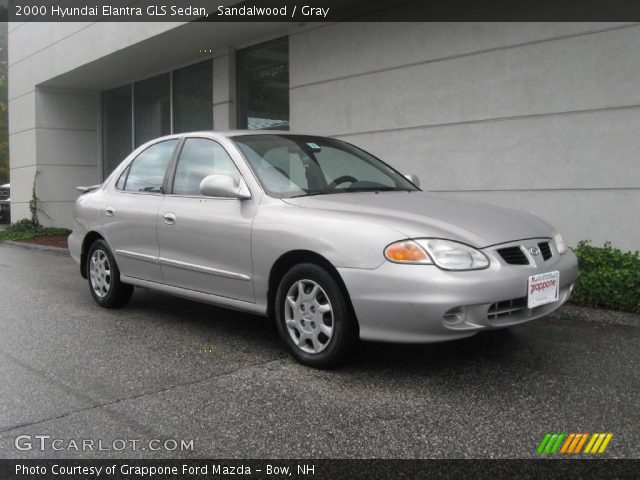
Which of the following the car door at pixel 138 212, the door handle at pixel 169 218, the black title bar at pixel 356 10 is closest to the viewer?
the door handle at pixel 169 218

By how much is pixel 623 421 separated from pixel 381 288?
1.43 meters

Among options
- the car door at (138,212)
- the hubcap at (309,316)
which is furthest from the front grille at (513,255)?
the car door at (138,212)

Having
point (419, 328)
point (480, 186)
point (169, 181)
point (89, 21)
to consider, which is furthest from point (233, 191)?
point (89, 21)

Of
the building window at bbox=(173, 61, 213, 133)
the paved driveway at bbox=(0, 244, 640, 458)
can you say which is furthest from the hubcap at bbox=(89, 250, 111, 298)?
the building window at bbox=(173, 61, 213, 133)

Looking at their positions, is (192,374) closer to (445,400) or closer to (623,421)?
(445,400)

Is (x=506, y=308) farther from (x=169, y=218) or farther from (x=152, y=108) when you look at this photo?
(x=152, y=108)

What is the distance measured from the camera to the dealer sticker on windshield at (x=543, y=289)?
386 centimetres

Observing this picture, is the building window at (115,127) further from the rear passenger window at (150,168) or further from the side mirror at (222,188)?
the side mirror at (222,188)

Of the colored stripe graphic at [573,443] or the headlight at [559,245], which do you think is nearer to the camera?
the colored stripe graphic at [573,443]

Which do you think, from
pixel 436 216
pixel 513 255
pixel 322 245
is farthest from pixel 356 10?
pixel 513 255

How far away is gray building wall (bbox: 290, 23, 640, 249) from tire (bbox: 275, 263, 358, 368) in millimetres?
4141

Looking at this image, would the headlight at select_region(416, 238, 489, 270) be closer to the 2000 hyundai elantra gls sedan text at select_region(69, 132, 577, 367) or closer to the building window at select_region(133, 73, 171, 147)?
the 2000 hyundai elantra gls sedan text at select_region(69, 132, 577, 367)

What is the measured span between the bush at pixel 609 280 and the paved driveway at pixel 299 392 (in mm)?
A: 458

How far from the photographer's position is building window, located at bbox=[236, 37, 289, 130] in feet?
35.8
